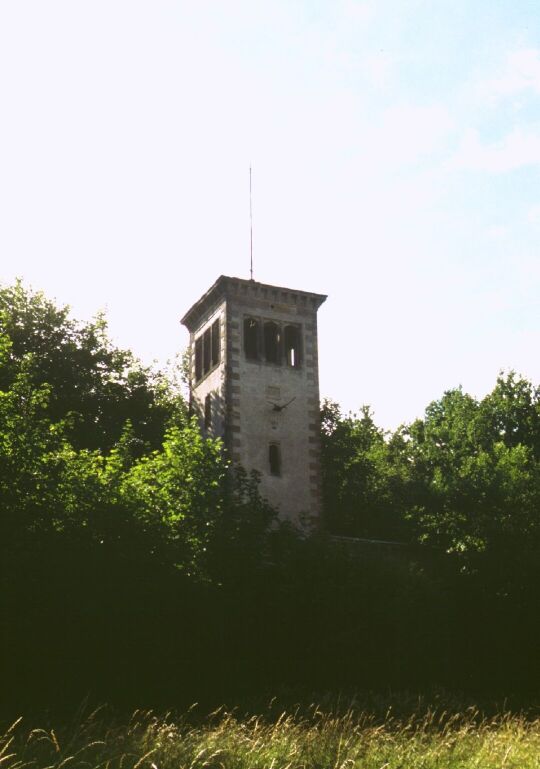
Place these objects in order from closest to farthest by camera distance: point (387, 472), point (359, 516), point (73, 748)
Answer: point (73, 748) → point (359, 516) → point (387, 472)

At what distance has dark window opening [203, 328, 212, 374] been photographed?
38812mm

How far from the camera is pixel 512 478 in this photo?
137 ft

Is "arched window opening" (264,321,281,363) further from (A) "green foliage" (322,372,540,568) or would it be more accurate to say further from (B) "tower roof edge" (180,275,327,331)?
(A) "green foliage" (322,372,540,568)

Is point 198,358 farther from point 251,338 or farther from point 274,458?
point 274,458

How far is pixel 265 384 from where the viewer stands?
→ 3638 cm

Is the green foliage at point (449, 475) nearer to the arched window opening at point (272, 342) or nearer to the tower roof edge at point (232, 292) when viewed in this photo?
the arched window opening at point (272, 342)

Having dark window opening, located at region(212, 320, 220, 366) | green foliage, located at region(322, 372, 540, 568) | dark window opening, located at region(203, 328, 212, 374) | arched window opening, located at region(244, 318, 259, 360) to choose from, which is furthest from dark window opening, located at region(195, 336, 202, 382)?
green foliage, located at region(322, 372, 540, 568)

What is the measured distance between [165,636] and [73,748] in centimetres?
965

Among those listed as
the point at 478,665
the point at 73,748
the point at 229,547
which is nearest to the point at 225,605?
the point at 229,547

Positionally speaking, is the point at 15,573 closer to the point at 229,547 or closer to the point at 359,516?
the point at 229,547

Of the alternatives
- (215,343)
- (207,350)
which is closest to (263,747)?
(215,343)

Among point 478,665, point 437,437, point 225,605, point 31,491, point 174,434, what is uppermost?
point 437,437

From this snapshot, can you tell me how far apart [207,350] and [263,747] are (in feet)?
90.5

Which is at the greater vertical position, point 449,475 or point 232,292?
point 232,292
